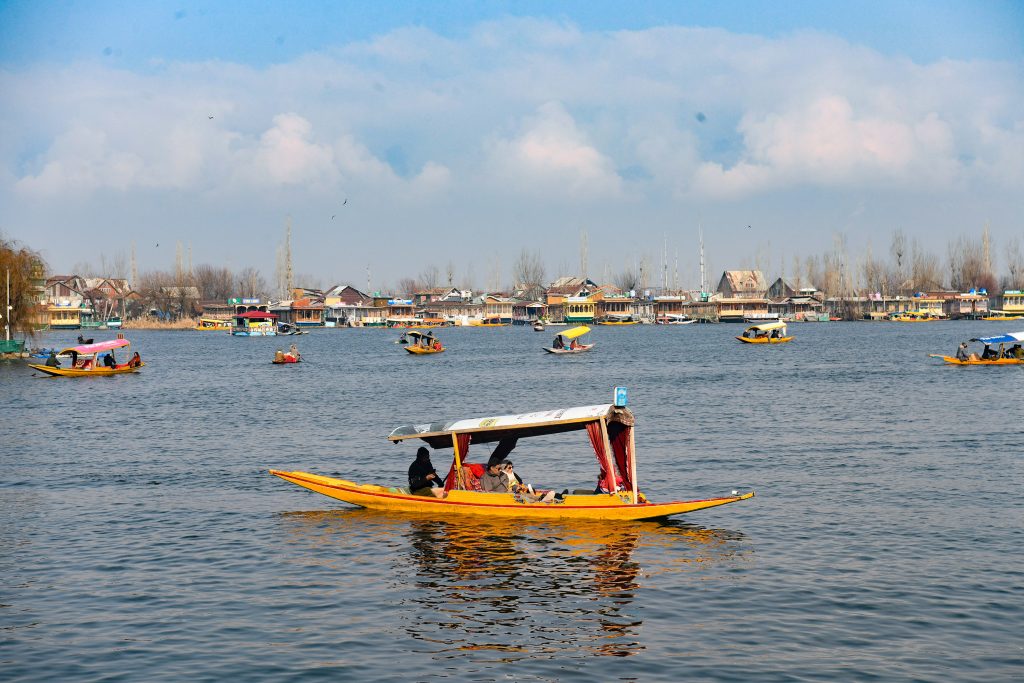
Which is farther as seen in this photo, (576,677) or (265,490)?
(265,490)

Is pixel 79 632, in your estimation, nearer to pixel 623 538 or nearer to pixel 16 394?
pixel 623 538

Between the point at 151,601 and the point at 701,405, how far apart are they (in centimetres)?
3722

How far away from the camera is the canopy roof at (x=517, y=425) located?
22.8 metres

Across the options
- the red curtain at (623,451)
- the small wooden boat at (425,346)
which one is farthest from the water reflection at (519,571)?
the small wooden boat at (425,346)

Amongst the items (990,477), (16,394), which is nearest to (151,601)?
(990,477)

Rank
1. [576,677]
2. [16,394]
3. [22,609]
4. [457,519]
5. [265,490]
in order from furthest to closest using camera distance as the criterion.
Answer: [16,394], [265,490], [457,519], [22,609], [576,677]

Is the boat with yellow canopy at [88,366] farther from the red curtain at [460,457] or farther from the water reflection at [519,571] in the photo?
the red curtain at [460,457]

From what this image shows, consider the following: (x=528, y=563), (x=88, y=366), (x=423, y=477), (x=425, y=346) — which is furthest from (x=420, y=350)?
(x=528, y=563)

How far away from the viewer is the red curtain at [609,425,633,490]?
23062mm

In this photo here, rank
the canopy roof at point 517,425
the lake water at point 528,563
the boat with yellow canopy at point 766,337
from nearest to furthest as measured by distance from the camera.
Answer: the lake water at point 528,563, the canopy roof at point 517,425, the boat with yellow canopy at point 766,337

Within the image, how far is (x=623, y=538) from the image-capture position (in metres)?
21.9

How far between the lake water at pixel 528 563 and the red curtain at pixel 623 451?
1.38 meters

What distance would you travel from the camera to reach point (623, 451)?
2336cm

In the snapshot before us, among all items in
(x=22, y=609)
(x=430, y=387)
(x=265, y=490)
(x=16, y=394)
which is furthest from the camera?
(x=430, y=387)
